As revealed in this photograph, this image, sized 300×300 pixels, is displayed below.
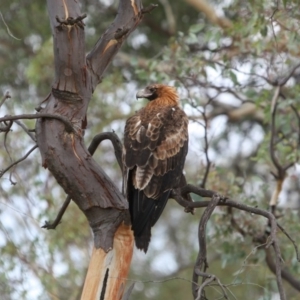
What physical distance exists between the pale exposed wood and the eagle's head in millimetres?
1680

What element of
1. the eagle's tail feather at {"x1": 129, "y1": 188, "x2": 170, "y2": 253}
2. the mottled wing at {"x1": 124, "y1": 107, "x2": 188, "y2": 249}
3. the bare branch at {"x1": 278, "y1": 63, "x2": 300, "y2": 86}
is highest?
the bare branch at {"x1": 278, "y1": 63, "x2": 300, "y2": 86}

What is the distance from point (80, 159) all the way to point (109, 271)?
0.61 metres

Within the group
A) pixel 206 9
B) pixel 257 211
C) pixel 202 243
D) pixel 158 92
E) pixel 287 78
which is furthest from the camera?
pixel 206 9

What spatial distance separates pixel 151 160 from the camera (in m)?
4.97

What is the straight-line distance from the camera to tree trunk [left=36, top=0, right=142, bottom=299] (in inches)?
172

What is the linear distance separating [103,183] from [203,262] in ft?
2.43

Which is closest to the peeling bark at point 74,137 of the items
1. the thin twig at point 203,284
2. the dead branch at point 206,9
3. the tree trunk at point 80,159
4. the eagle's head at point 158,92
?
the tree trunk at point 80,159

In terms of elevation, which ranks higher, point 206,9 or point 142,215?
point 206,9

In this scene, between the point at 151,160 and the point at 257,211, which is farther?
the point at 151,160

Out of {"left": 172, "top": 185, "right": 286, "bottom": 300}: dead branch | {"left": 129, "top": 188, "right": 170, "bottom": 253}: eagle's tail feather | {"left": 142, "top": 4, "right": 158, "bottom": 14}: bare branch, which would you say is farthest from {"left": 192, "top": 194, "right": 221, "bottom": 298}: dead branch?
{"left": 142, "top": 4, "right": 158, "bottom": 14}: bare branch

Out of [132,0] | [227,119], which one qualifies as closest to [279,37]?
[132,0]

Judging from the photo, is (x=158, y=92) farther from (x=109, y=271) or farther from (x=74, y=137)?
(x=109, y=271)

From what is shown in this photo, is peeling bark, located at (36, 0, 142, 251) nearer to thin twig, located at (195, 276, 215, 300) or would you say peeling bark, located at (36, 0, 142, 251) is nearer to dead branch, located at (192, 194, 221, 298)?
dead branch, located at (192, 194, 221, 298)

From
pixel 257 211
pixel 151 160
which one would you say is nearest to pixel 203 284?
pixel 257 211
